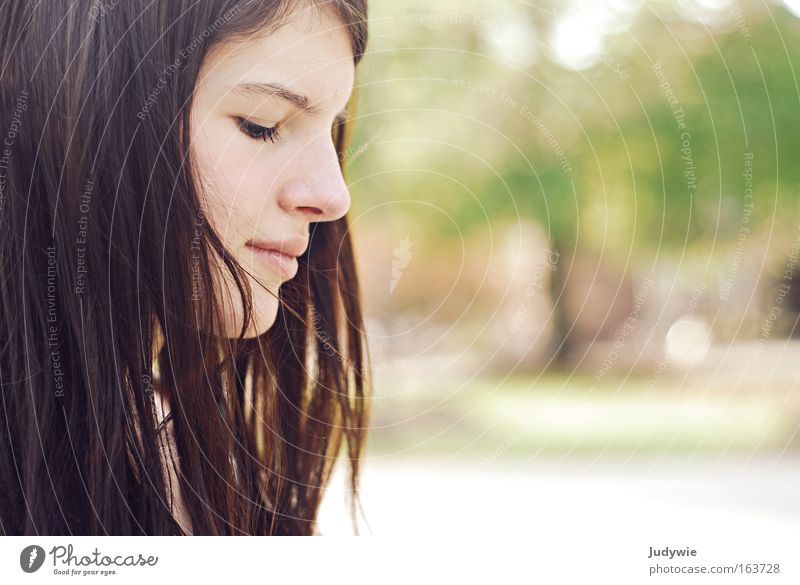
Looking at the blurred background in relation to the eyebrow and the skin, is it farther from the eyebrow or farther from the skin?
the eyebrow

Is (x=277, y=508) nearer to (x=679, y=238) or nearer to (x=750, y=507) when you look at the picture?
(x=750, y=507)

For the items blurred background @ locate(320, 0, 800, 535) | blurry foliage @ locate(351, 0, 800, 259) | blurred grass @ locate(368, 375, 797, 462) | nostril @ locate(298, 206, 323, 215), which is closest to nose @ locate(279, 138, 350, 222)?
nostril @ locate(298, 206, 323, 215)

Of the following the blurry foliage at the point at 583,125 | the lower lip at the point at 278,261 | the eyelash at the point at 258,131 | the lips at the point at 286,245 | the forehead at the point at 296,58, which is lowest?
the lower lip at the point at 278,261

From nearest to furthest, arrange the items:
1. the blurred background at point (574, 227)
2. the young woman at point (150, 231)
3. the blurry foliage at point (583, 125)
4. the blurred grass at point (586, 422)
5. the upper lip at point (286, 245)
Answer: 1. the young woman at point (150, 231)
2. the upper lip at point (286, 245)
3. the blurred background at point (574, 227)
4. the blurry foliage at point (583, 125)
5. the blurred grass at point (586, 422)

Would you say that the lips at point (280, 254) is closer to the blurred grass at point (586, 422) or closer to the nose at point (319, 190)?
the nose at point (319, 190)

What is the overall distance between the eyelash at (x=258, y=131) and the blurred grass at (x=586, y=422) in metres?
1.59

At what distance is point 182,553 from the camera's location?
1.25 m

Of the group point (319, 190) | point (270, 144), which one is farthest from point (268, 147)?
point (319, 190)

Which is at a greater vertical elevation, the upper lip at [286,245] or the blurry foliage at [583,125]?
the blurry foliage at [583,125]

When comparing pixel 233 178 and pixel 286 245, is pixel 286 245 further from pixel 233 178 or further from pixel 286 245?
pixel 233 178

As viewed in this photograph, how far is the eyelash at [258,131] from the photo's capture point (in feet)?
3.75

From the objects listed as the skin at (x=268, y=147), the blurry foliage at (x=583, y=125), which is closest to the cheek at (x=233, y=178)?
the skin at (x=268, y=147)

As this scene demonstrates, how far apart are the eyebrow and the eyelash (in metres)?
0.04

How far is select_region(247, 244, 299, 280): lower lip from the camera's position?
48.3 inches
